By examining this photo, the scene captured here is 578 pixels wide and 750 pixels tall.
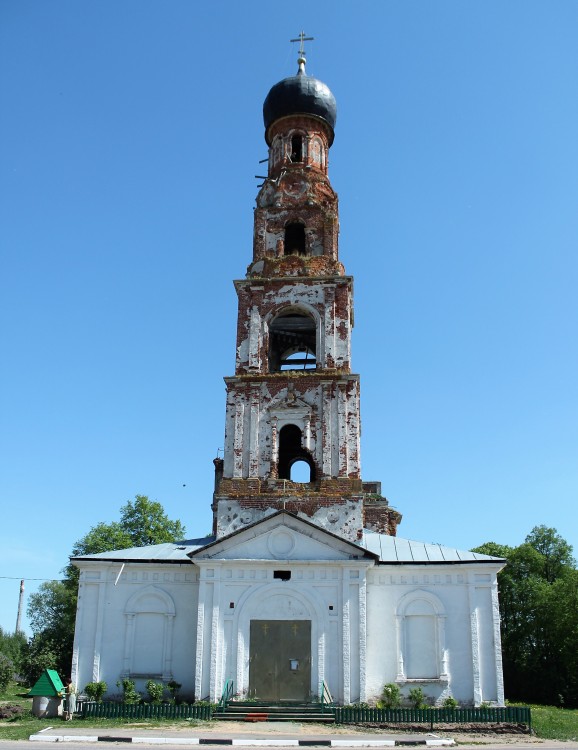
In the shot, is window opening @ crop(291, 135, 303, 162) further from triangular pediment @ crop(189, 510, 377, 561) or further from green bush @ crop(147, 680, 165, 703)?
green bush @ crop(147, 680, 165, 703)

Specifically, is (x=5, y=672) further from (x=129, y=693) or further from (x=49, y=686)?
(x=49, y=686)

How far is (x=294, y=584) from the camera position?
854 inches

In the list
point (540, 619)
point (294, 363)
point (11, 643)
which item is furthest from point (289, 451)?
point (11, 643)

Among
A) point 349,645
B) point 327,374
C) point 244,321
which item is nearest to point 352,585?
point 349,645

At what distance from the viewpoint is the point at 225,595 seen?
21.8m

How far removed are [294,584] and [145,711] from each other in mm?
5330

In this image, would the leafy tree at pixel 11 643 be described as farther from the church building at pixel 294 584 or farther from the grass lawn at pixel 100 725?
the grass lawn at pixel 100 725

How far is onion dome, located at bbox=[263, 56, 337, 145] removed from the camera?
29.4 meters

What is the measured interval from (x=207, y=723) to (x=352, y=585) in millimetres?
5573

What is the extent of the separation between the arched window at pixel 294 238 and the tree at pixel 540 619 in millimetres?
20874

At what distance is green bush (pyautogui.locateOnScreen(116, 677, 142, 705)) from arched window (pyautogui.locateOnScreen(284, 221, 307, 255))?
50.6 feet

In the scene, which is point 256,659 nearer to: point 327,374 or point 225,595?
point 225,595

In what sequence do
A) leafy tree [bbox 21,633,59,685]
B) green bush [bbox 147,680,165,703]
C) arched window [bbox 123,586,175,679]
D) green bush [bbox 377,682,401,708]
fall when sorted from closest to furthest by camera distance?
green bush [bbox 377,682,401,708] → green bush [bbox 147,680,165,703] → arched window [bbox 123,586,175,679] → leafy tree [bbox 21,633,59,685]

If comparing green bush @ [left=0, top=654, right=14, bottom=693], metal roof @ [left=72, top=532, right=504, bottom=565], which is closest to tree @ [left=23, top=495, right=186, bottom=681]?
green bush @ [left=0, top=654, right=14, bottom=693]
